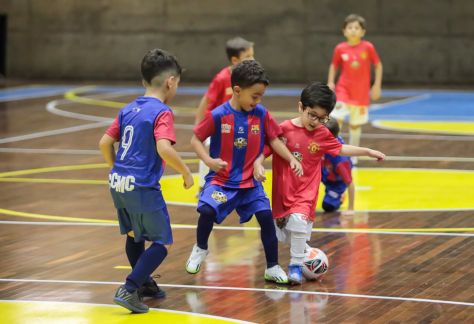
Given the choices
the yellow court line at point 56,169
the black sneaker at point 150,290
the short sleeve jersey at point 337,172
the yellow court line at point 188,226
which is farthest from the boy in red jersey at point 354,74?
the black sneaker at point 150,290

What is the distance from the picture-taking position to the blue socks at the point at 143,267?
22.5 ft

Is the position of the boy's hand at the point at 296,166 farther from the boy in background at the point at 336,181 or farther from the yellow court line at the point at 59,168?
the yellow court line at the point at 59,168

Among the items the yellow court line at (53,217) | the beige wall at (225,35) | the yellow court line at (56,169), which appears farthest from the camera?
the beige wall at (225,35)

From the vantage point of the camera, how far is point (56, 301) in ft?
23.6

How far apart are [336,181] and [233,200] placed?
3.06m

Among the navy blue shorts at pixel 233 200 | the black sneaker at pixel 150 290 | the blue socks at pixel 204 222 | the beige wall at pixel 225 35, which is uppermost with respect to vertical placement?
the navy blue shorts at pixel 233 200

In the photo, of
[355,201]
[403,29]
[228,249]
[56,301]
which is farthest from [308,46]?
[56,301]

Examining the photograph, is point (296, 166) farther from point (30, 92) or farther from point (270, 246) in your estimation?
point (30, 92)

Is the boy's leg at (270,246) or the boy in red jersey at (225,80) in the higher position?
the boy in red jersey at (225,80)

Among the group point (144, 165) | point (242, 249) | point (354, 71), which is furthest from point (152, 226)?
point (354, 71)

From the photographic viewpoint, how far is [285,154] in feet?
25.6

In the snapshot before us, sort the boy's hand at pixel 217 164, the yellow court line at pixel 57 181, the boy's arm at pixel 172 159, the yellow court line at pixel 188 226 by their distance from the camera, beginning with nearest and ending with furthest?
1. the boy's arm at pixel 172 159
2. the boy's hand at pixel 217 164
3. the yellow court line at pixel 188 226
4. the yellow court line at pixel 57 181

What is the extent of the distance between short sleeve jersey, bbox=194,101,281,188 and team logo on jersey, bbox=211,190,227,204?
0.25 feet

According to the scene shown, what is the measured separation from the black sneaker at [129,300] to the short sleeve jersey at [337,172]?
12.8 ft
